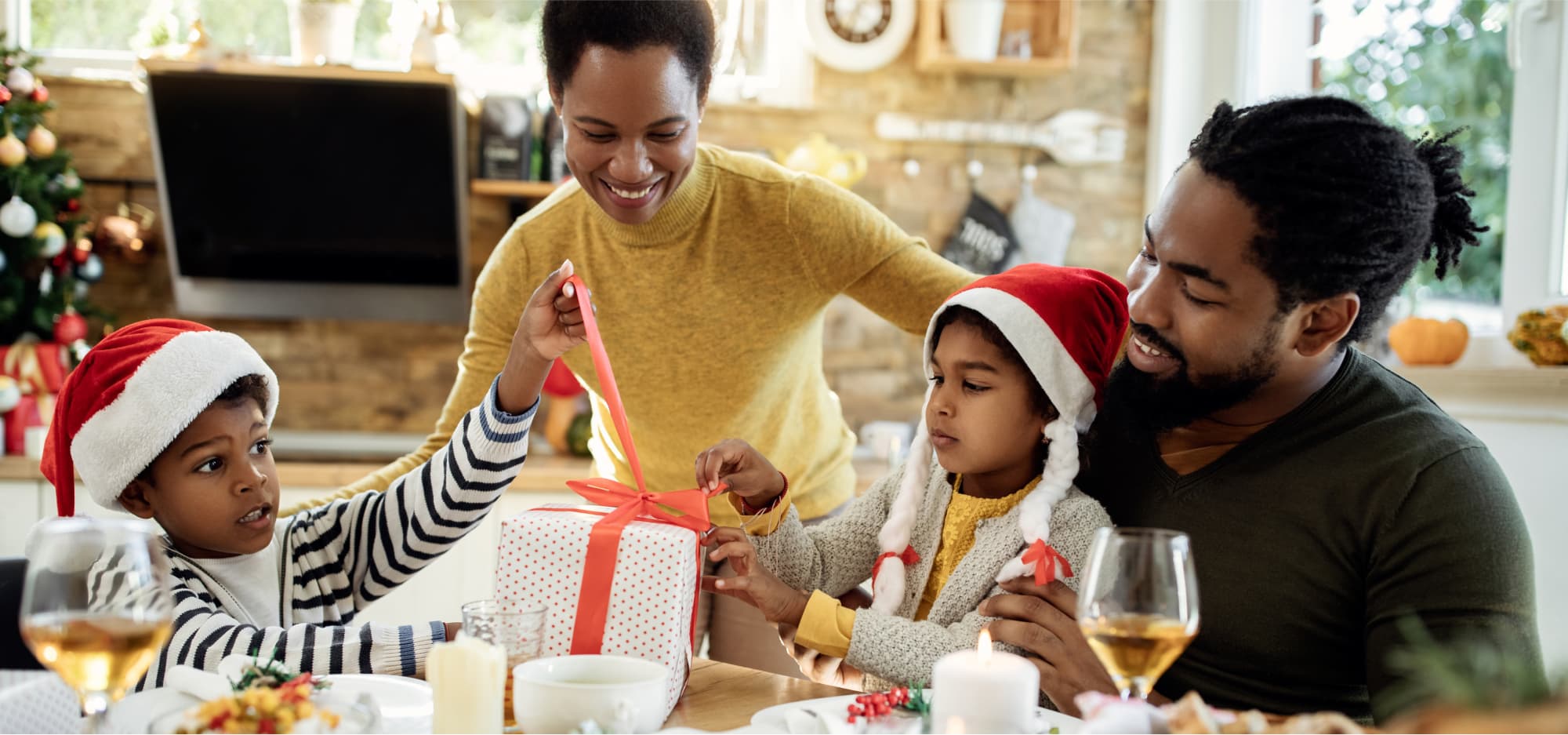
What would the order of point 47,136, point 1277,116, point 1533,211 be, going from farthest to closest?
point 47,136 → point 1533,211 → point 1277,116

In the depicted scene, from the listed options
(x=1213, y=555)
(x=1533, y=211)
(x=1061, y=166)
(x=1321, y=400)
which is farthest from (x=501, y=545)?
(x=1061, y=166)

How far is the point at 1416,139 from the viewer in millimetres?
1471

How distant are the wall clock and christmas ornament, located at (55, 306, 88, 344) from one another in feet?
7.78

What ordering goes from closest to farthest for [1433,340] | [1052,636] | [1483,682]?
1. [1483,682]
2. [1052,636]
3. [1433,340]

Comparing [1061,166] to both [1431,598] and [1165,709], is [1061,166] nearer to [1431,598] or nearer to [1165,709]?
[1431,598]

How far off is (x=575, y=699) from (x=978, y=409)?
0.73 meters

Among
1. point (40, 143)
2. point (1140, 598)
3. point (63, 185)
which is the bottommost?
point (1140, 598)

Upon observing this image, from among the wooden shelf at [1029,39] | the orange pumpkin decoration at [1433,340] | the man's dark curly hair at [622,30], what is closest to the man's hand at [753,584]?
the man's dark curly hair at [622,30]

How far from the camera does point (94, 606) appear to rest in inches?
34.8

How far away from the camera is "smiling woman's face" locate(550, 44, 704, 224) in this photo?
5.55 feet

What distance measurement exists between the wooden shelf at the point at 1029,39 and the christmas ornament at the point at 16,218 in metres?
2.65

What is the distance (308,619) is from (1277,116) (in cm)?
135

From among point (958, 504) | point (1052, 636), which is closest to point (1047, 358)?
point (958, 504)

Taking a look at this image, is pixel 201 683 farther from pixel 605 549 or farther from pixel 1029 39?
pixel 1029 39
